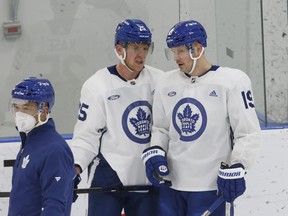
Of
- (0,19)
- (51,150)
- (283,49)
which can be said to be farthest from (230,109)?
(0,19)

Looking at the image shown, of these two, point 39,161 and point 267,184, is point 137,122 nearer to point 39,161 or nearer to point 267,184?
point 39,161

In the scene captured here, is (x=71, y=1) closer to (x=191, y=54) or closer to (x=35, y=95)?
(x=191, y=54)

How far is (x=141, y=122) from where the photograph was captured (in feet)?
8.88

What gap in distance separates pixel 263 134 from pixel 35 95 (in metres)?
1.47

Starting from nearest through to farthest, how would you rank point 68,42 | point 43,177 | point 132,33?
point 43,177
point 132,33
point 68,42

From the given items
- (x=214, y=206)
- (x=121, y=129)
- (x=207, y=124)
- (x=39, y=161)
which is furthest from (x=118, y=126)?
(x=39, y=161)

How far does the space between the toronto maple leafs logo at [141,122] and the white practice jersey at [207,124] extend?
0.28 feet

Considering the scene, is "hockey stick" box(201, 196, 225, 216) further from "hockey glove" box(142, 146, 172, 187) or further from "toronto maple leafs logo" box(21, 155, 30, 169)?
"toronto maple leafs logo" box(21, 155, 30, 169)

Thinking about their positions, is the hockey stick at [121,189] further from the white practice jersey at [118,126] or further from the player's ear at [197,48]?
the player's ear at [197,48]

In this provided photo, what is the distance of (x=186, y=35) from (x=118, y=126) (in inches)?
17.8

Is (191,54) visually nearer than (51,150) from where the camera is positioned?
No

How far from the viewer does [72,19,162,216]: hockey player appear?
8.82ft

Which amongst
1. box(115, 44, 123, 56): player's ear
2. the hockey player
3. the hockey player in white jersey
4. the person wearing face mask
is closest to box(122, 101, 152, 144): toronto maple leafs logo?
the hockey player

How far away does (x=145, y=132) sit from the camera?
8.91 feet
